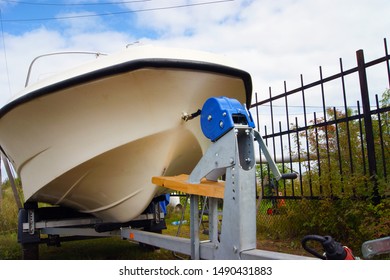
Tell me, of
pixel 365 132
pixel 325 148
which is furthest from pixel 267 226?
pixel 365 132

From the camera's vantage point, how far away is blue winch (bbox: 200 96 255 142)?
172 centimetres

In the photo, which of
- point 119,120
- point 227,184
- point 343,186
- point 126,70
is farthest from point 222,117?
point 343,186

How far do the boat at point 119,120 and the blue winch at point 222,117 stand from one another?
62 centimetres

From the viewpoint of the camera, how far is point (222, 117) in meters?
1.74

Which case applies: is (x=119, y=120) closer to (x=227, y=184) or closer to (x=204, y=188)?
(x=204, y=188)

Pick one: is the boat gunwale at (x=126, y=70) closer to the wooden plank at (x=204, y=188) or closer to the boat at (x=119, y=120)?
the boat at (x=119, y=120)

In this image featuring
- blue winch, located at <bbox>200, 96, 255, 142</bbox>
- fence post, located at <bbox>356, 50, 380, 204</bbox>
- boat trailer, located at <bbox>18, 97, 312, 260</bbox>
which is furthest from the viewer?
fence post, located at <bbox>356, 50, 380, 204</bbox>

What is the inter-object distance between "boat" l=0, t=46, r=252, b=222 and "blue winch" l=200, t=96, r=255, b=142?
624mm

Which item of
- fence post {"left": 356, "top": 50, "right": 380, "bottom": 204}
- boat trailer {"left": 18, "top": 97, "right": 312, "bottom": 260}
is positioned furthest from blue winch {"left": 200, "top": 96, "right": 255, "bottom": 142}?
fence post {"left": 356, "top": 50, "right": 380, "bottom": 204}

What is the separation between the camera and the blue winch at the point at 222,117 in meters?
1.72

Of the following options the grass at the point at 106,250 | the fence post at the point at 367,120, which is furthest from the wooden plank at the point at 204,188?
the fence post at the point at 367,120

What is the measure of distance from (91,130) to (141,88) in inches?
18.1

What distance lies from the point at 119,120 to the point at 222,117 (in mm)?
951

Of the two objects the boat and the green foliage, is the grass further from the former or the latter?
the boat
